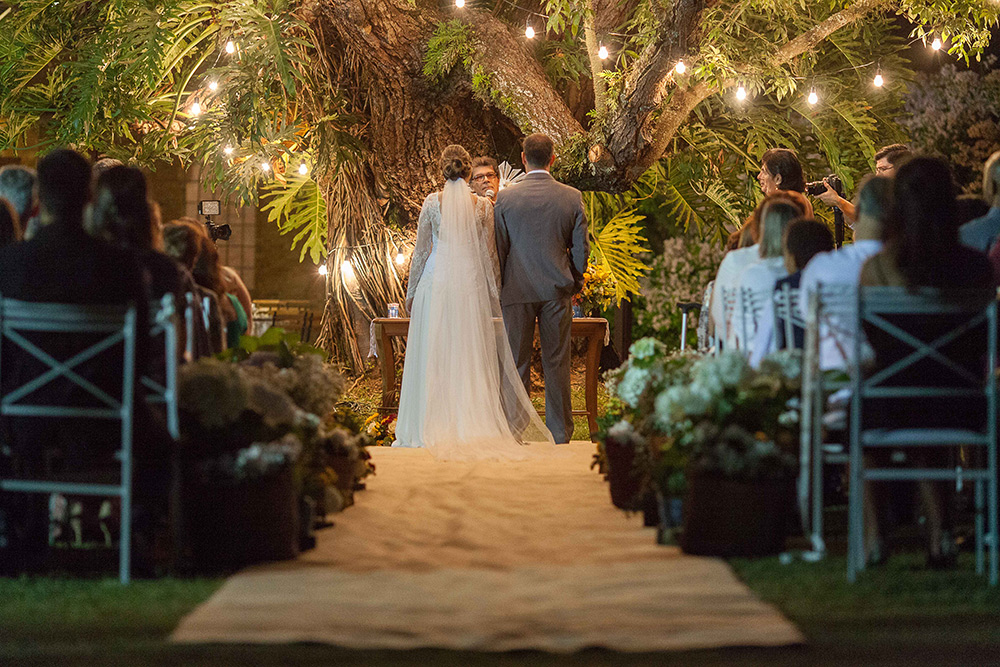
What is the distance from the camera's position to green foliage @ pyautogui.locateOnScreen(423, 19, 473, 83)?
9.59 metres

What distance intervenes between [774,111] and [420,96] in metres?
3.41

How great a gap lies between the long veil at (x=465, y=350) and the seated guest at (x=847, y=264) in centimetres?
294

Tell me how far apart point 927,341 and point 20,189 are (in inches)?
156

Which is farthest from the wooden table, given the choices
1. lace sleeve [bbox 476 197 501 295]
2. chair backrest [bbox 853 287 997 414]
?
chair backrest [bbox 853 287 997 414]

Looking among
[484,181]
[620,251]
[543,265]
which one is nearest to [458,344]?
[543,265]

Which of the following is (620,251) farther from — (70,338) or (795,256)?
(70,338)

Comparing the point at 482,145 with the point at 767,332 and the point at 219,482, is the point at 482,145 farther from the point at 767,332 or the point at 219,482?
the point at 219,482

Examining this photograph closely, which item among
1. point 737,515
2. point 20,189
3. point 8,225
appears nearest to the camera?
point 737,515

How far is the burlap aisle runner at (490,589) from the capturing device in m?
3.09

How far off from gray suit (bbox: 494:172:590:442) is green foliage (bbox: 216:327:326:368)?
238 centimetres

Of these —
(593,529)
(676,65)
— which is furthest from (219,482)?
(676,65)

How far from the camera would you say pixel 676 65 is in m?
8.36

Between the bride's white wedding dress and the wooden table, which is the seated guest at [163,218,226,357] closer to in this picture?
the bride's white wedding dress

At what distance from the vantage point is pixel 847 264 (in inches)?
165
